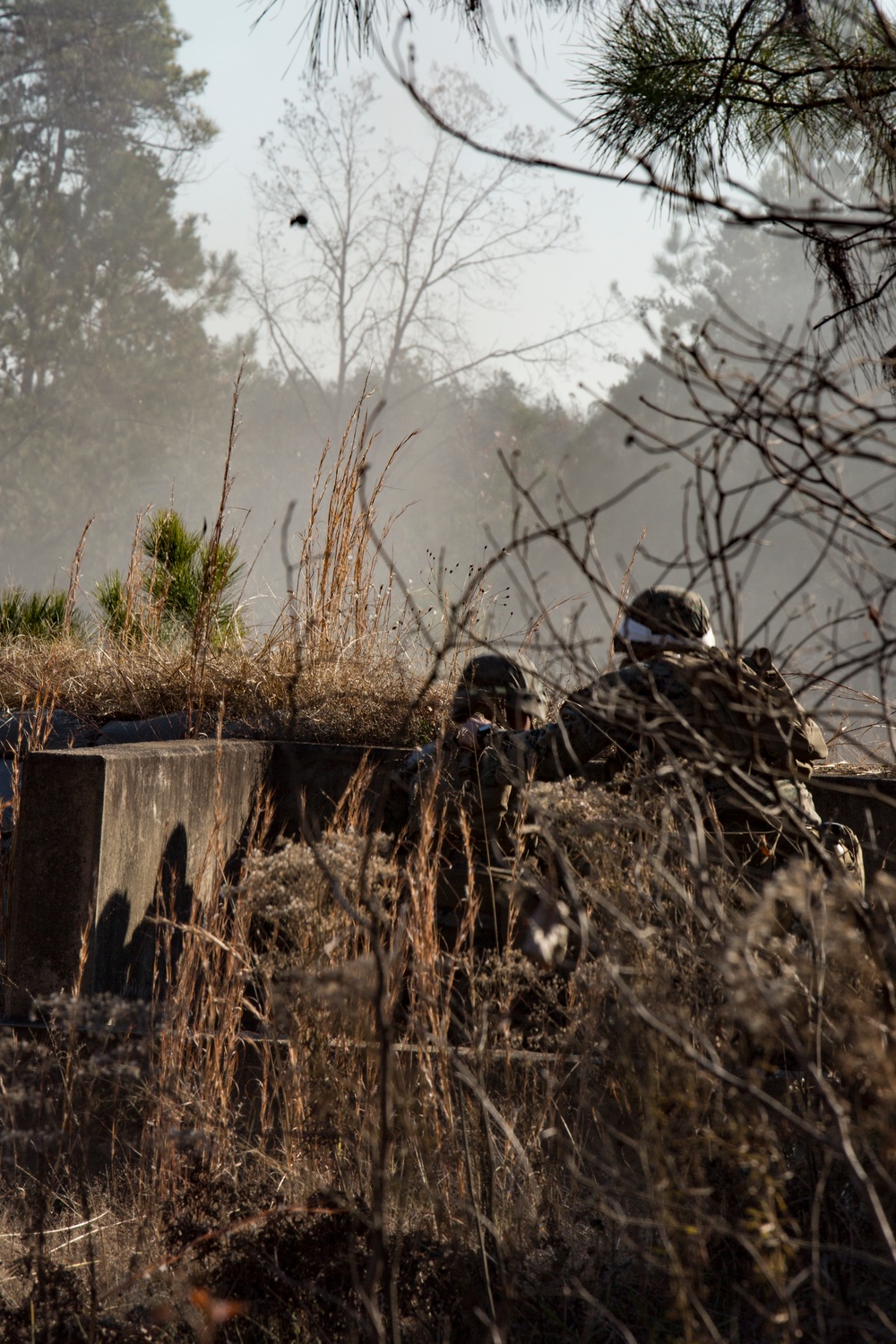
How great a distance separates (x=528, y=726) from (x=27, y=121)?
Answer: 30.9 meters

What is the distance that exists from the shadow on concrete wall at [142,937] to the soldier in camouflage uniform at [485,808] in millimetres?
674

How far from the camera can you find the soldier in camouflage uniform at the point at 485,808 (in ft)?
9.29

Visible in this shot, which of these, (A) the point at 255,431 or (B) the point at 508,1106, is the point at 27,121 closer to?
(A) the point at 255,431

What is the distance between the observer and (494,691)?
3.50 metres

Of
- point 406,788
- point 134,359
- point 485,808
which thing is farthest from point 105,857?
point 134,359

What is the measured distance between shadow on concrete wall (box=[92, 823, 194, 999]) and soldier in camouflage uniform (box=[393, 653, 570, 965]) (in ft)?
2.21

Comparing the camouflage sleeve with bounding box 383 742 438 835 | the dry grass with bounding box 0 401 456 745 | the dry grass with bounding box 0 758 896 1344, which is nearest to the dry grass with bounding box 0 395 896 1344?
the dry grass with bounding box 0 758 896 1344

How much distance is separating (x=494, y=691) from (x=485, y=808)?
1.49ft

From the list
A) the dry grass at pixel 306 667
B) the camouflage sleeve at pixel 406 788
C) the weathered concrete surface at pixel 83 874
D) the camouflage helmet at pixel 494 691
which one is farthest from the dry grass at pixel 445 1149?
the dry grass at pixel 306 667

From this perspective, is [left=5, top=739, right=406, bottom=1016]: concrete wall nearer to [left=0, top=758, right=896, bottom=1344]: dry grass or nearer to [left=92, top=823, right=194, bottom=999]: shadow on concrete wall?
[left=92, top=823, right=194, bottom=999]: shadow on concrete wall

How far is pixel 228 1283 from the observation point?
6.31 ft

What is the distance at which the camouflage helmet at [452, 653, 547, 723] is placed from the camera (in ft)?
11.3

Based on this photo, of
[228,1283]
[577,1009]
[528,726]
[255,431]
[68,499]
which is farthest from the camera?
[255,431]

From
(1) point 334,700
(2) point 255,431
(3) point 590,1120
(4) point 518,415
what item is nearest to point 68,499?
(2) point 255,431
